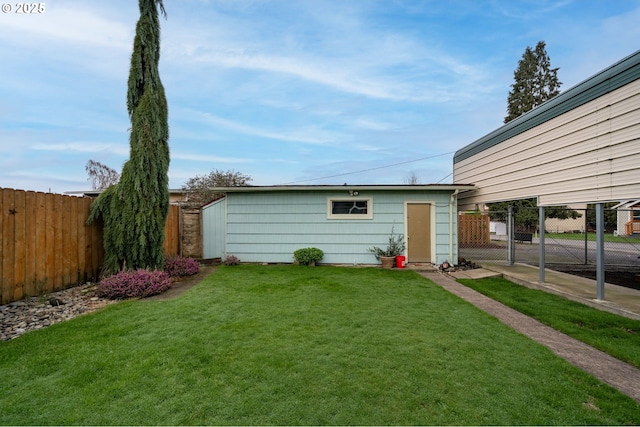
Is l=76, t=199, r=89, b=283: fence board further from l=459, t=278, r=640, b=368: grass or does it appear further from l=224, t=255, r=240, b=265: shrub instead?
l=459, t=278, r=640, b=368: grass

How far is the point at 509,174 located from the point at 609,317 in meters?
4.42

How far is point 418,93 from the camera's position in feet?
39.3

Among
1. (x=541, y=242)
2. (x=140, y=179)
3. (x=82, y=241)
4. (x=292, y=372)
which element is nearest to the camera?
(x=292, y=372)

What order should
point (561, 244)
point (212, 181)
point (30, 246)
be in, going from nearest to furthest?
point (30, 246) < point (561, 244) < point (212, 181)

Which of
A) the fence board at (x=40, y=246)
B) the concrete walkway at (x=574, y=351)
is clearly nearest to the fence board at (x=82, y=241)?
the fence board at (x=40, y=246)

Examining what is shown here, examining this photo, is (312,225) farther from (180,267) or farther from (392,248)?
(180,267)

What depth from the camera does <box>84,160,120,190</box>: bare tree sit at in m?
17.0

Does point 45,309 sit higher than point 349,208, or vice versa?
Result: point 349,208

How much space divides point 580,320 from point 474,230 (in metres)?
12.5

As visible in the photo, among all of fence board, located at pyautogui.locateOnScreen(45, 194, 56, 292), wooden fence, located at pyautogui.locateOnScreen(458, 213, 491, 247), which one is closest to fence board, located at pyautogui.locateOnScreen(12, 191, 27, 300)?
fence board, located at pyautogui.locateOnScreen(45, 194, 56, 292)

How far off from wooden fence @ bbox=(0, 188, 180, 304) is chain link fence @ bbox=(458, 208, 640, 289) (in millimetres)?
10882

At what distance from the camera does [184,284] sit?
641 cm

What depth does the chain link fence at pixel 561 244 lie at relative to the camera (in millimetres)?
8766

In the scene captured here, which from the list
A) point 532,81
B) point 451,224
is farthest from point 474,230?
point 532,81
